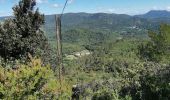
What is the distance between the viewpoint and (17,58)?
85.1ft

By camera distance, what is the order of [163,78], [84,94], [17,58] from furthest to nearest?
1. [17,58]
2. [84,94]
3. [163,78]

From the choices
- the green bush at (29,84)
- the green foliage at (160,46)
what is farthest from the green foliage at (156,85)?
the green foliage at (160,46)

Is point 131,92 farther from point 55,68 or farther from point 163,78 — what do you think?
point 55,68

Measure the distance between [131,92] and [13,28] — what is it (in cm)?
1135

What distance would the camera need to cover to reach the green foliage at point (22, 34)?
25.8 m

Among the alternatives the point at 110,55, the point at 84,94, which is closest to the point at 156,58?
the point at 84,94

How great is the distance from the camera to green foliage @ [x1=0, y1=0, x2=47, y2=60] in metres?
25.8

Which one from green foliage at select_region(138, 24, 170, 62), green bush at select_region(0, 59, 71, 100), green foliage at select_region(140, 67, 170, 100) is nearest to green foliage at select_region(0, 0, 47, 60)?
green bush at select_region(0, 59, 71, 100)

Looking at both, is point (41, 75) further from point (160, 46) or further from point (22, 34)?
point (160, 46)

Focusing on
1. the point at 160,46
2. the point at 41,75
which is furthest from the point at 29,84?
the point at 160,46

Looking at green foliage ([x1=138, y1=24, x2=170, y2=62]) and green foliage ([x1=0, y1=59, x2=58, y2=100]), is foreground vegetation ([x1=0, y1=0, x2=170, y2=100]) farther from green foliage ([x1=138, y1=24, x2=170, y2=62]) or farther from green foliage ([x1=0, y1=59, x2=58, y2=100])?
green foliage ([x1=138, y1=24, x2=170, y2=62])

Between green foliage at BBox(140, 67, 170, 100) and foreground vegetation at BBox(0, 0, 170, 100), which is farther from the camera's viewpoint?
green foliage at BBox(140, 67, 170, 100)

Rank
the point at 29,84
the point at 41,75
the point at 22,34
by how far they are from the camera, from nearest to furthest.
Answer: the point at 29,84 < the point at 41,75 < the point at 22,34

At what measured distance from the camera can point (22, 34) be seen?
2677cm
